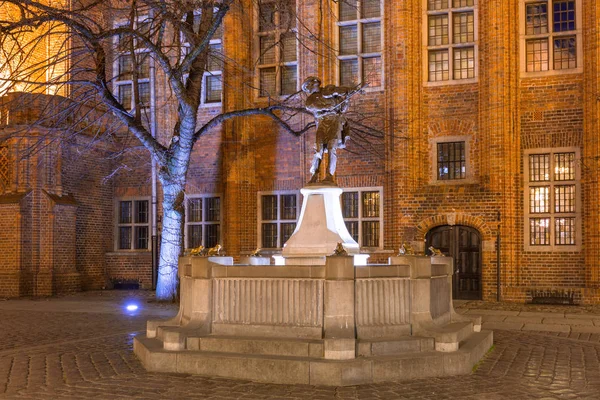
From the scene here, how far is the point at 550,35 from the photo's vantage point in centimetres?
1914

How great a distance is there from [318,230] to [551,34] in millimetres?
12191

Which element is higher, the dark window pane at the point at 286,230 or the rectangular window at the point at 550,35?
the rectangular window at the point at 550,35

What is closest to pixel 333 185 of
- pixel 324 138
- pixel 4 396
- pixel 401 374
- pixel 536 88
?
pixel 324 138

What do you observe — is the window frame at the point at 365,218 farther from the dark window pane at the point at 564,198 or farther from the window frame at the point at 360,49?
the dark window pane at the point at 564,198

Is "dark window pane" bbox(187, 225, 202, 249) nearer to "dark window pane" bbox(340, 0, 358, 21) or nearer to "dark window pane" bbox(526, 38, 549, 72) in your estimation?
"dark window pane" bbox(340, 0, 358, 21)

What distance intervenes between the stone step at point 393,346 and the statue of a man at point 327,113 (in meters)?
3.46

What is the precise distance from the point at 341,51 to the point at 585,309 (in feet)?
34.1

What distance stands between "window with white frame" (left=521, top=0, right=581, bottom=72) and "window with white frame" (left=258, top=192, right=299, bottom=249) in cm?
818

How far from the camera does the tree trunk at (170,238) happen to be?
57.3 ft

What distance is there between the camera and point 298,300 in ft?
27.3

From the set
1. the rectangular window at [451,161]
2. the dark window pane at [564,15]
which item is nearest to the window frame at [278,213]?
the rectangular window at [451,161]

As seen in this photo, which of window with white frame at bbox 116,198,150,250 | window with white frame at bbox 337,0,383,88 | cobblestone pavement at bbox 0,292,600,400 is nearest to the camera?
cobblestone pavement at bbox 0,292,600,400

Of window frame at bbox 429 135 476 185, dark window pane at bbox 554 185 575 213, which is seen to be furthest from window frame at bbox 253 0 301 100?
dark window pane at bbox 554 185 575 213

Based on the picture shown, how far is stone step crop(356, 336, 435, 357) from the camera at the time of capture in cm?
796
